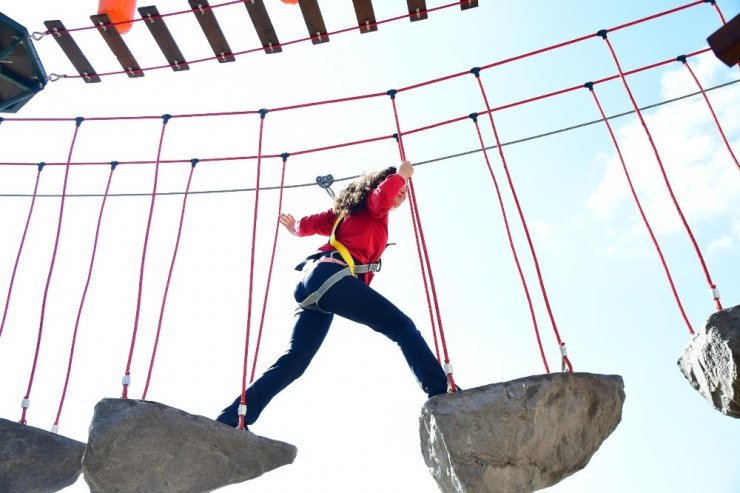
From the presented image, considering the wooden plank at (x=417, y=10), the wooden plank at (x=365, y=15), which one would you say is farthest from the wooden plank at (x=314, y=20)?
the wooden plank at (x=417, y=10)

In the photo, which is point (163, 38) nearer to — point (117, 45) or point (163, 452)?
point (117, 45)

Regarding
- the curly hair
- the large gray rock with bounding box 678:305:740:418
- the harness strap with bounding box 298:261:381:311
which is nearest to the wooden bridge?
the curly hair

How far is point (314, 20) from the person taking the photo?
384 cm

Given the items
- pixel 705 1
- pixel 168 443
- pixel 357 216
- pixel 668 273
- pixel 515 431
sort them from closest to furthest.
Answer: pixel 515 431 < pixel 168 443 < pixel 668 273 < pixel 357 216 < pixel 705 1

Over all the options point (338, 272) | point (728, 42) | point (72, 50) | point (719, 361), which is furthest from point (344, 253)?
point (72, 50)

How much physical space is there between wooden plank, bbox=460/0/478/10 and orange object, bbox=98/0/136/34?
172 centimetres

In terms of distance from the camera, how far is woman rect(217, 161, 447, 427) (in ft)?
10.3

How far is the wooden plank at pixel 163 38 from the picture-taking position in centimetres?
388

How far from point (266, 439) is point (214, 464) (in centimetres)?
23

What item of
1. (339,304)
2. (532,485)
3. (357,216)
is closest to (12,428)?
(339,304)

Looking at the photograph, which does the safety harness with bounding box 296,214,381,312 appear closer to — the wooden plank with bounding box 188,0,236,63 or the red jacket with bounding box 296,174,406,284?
the red jacket with bounding box 296,174,406,284

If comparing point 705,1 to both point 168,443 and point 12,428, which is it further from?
point 12,428

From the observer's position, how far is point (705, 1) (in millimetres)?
3793

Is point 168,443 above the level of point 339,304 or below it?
below
